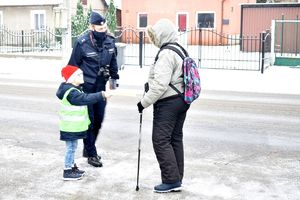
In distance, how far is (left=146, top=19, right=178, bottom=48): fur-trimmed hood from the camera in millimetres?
5484

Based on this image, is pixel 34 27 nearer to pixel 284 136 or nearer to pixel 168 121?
pixel 284 136

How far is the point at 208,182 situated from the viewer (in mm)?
6023

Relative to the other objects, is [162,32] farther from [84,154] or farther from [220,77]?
[220,77]

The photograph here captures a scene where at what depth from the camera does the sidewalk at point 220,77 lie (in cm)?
1544

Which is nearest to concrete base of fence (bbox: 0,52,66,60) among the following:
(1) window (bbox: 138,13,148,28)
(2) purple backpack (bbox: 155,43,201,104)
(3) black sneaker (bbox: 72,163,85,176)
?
(1) window (bbox: 138,13,148,28)

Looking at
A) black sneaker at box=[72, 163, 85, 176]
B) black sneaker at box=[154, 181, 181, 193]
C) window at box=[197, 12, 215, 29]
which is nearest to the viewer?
black sneaker at box=[154, 181, 181, 193]

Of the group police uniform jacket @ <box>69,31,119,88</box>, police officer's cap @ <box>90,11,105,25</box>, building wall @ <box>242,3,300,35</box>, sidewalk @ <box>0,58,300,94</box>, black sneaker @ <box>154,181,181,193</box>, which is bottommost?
black sneaker @ <box>154,181,181,193</box>

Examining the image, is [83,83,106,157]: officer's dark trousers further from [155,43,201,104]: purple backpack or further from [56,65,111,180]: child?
[155,43,201,104]: purple backpack

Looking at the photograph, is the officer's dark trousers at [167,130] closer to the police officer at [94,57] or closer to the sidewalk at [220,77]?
the police officer at [94,57]

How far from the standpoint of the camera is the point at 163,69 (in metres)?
5.37

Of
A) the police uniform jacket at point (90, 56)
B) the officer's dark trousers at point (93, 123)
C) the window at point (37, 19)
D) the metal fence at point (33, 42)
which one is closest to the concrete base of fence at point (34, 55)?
the metal fence at point (33, 42)

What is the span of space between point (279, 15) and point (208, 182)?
22.7m

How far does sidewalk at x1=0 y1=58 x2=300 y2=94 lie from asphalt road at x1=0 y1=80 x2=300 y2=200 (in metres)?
3.42

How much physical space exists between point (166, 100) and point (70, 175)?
1497 millimetres
